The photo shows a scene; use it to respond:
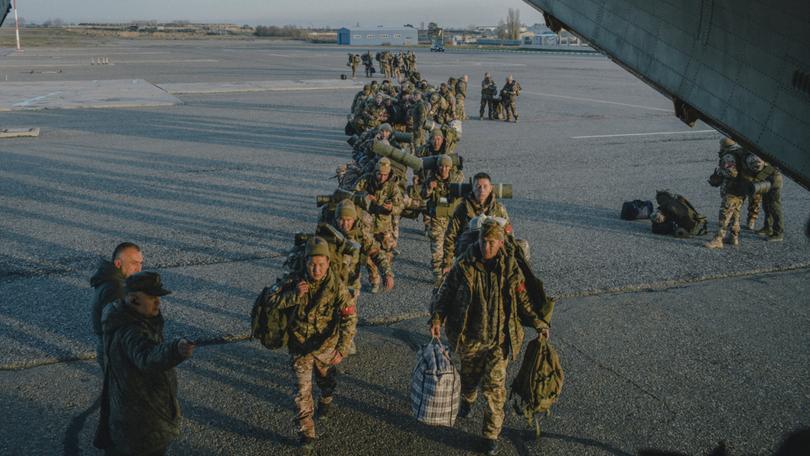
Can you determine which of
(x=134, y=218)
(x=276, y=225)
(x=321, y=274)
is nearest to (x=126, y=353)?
(x=321, y=274)

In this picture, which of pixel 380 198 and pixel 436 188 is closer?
pixel 380 198

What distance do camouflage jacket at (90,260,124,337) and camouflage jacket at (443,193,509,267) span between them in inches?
149

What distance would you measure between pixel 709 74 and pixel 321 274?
3690 millimetres

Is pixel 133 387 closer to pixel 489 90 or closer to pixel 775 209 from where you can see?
pixel 775 209

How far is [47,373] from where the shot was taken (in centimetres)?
611

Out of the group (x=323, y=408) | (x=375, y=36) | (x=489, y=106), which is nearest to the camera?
(x=323, y=408)

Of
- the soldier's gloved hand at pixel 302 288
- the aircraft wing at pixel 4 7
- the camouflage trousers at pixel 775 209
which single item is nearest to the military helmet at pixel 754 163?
the camouflage trousers at pixel 775 209

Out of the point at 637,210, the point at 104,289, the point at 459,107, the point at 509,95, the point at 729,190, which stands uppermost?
the point at 509,95

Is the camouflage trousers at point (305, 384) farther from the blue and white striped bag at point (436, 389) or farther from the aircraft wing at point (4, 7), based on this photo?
the aircraft wing at point (4, 7)

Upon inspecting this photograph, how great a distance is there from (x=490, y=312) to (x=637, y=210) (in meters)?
7.86

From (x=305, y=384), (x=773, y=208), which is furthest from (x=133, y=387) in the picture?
(x=773, y=208)

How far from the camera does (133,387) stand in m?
3.94

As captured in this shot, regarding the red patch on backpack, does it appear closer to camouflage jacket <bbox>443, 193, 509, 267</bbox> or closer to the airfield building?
camouflage jacket <bbox>443, 193, 509, 267</bbox>

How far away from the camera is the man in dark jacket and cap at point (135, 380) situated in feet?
12.7
